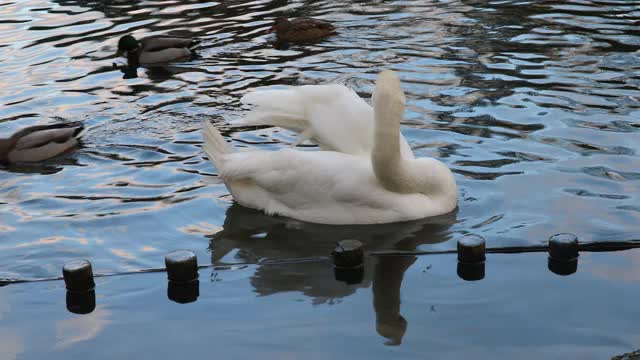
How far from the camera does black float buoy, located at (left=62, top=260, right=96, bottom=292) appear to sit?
6.76 metres

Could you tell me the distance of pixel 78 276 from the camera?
677cm

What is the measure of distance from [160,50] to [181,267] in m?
7.40

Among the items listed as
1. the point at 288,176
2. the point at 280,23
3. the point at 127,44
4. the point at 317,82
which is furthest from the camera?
the point at 280,23

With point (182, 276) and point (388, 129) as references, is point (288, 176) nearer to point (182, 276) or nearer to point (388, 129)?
point (388, 129)

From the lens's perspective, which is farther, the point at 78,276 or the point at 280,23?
the point at 280,23

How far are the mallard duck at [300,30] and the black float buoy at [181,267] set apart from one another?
7392mm

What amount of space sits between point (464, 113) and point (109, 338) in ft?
17.5

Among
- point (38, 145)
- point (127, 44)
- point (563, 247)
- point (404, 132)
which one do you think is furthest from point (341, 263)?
point (127, 44)

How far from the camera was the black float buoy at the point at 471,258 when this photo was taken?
22.4 ft

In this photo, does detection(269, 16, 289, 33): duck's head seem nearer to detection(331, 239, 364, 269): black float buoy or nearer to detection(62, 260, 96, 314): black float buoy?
detection(331, 239, 364, 269): black float buoy

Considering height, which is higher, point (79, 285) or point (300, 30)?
point (79, 285)

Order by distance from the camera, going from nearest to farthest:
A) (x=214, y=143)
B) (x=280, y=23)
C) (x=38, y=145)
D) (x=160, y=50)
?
(x=214, y=143) → (x=38, y=145) → (x=160, y=50) → (x=280, y=23)

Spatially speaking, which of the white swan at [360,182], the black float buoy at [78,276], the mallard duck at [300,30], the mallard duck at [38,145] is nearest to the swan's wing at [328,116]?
the white swan at [360,182]

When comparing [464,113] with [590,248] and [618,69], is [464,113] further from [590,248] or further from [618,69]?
[590,248]
